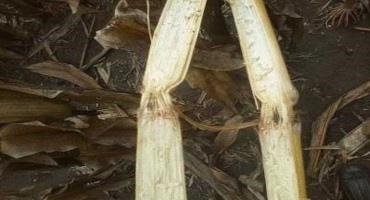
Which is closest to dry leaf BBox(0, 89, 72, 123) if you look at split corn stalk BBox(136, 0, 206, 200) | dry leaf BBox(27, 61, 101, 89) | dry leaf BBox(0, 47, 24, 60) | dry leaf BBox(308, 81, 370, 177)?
dry leaf BBox(27, 61, 101, 89)

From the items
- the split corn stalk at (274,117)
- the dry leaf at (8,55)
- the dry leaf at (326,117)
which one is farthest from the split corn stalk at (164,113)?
the dry leaf at (8,55)

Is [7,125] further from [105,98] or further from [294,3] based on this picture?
[294,3]

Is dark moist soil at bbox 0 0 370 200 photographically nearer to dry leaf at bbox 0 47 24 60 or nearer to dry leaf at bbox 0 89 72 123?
dry leaf at bbox 0 47 24 60

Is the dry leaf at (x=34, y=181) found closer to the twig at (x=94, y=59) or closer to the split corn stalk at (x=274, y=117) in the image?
the twig at (x=94, y=59)

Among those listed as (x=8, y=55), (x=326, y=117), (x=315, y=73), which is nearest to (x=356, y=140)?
(x=326, y=117)

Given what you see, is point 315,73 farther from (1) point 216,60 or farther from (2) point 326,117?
(1) point 216,60

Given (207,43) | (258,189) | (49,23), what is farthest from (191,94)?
(49,23)
